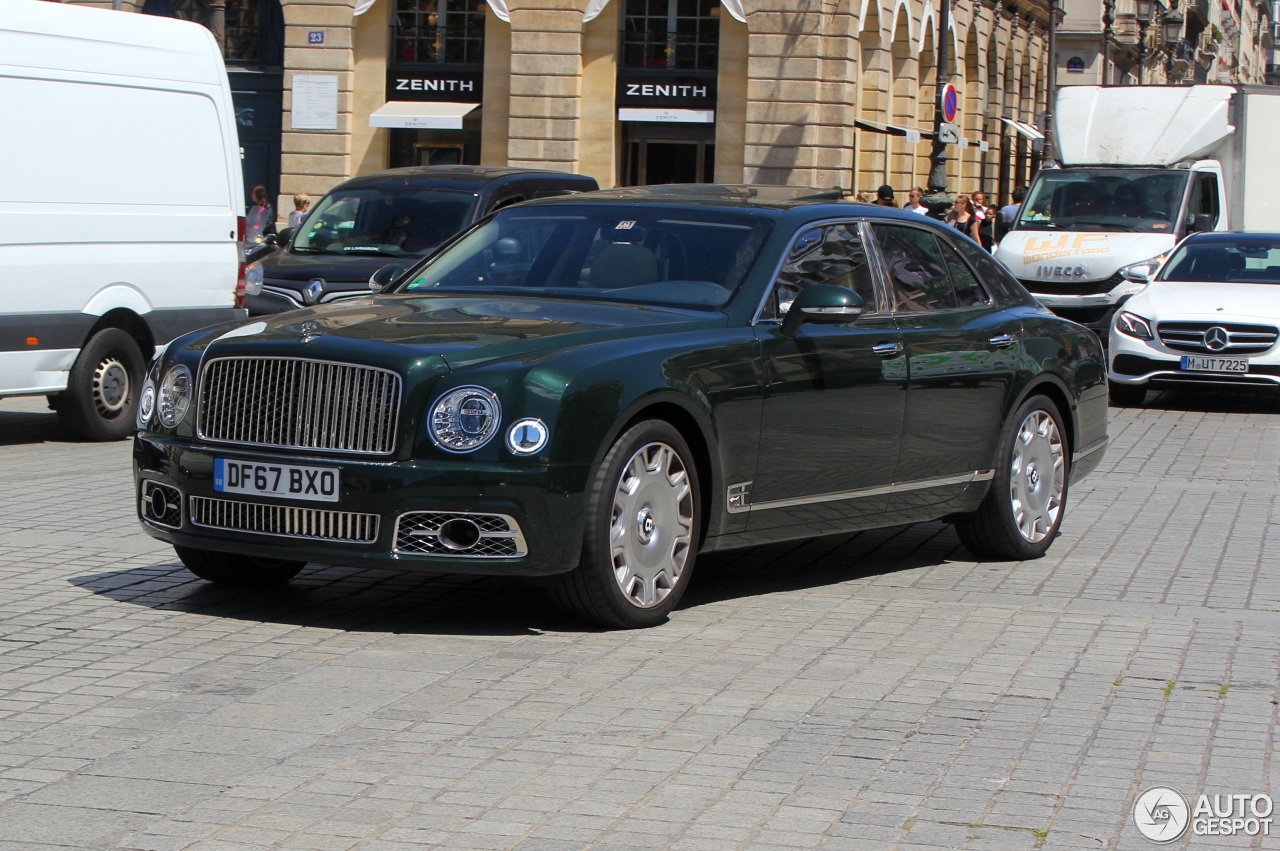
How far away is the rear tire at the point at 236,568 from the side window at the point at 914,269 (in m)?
2.68

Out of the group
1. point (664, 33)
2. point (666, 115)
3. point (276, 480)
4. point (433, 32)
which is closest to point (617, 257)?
point (276, 480)

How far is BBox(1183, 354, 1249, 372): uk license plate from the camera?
56.3 ft

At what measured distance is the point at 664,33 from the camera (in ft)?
121

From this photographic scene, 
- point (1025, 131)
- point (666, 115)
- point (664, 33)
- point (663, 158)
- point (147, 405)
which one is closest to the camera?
point (147, 405)

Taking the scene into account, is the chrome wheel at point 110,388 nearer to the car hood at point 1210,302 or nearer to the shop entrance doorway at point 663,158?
the car hood at point 1210,302

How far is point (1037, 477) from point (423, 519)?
3.50 meters

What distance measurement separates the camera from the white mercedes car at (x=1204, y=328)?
17141mm

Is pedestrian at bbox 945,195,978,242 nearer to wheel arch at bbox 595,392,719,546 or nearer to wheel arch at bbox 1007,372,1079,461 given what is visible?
wheel arch at bbox 1007,372,1079,461

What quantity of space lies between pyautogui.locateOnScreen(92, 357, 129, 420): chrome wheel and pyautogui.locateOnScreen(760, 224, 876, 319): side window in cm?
657

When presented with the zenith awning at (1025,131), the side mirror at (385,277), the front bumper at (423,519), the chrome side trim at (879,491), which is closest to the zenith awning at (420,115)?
the zenith awning at (1025,131)

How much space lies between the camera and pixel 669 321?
7277 millimetres

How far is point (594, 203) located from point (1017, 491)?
2305 millimetres

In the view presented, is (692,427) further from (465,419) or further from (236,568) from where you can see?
(236,568)

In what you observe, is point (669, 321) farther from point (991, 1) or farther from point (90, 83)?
point (991, 1)
